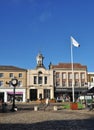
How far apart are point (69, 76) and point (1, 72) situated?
1997cm

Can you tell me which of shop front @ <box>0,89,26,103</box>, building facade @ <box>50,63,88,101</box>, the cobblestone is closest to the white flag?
the cobblestone

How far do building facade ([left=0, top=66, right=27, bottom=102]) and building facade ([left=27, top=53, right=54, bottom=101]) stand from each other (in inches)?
58.3

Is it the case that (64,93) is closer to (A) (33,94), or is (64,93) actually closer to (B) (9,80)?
(A) (33,94)

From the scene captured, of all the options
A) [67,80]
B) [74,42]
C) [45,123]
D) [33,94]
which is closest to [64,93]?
[67,80]

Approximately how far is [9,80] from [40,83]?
9038mm

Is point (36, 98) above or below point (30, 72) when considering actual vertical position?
below

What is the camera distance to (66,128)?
18.1 meters

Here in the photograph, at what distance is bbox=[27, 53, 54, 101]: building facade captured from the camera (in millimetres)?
103000

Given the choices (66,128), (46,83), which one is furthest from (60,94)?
(66,128)

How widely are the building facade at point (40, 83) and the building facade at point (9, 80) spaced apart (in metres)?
1.48

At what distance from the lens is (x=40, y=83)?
4104 inches

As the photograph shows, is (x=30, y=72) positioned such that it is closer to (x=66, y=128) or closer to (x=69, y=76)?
(x=69, y=76)

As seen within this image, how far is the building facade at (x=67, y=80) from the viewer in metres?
105

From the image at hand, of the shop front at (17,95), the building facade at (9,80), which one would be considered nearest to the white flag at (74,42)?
the shop front at (17,95)
